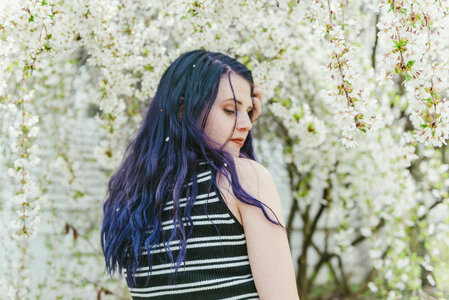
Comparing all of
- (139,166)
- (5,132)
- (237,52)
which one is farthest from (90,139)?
(139,166)

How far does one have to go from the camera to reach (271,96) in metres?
2.63

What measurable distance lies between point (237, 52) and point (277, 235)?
1396mm

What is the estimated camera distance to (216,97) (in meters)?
1.55

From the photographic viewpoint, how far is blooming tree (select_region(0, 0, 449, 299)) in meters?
1.32

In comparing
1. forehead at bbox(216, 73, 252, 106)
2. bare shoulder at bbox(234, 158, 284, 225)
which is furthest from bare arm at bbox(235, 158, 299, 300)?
forehead at bbox(216, 73, 252, 106)

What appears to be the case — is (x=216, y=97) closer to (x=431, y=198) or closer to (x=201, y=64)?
(x=201, y=64)

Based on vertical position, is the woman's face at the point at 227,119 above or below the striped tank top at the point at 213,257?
above

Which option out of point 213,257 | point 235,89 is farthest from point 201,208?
point 235,89

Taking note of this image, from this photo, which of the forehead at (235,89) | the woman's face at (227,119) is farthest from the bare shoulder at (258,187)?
the forehead at (235,89)

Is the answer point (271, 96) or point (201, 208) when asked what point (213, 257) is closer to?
point (201, 208)

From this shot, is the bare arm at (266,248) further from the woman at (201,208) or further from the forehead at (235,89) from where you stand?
the forehead at (235,89)

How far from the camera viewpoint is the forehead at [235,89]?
1569 mm

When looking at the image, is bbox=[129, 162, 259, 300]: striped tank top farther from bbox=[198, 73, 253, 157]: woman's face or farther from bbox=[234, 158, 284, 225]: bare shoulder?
bbox=[198, 73, 253, 157]: woman's face

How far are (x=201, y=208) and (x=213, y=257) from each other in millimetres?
141
